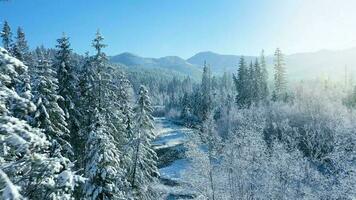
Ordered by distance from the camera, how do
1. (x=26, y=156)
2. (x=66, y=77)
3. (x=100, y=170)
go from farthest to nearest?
(x=66, y=77) < (x=100, y=170) < (x=26, y=156)

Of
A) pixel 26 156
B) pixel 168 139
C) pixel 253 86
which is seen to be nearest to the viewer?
pixel 26 156

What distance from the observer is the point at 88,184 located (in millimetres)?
22172

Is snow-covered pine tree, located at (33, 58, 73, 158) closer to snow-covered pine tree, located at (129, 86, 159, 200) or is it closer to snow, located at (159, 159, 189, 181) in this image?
snow-covered pine tree, located at (129, 86, 159, 200)

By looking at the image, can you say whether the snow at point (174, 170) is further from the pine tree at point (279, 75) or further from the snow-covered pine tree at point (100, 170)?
the pine tree at point (279, 75)

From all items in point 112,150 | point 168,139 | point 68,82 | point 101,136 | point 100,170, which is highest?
point 68,82

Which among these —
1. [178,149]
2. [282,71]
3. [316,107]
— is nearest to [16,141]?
[178,149]

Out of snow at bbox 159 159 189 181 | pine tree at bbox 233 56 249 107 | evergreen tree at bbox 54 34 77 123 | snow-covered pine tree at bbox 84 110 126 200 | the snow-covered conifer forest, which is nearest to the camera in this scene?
the snow-covered conifer forest

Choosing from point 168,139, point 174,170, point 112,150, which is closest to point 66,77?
point 112,150

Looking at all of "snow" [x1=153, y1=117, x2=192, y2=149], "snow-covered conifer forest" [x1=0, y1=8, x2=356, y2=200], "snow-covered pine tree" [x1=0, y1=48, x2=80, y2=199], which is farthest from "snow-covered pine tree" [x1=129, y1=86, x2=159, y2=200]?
"snow" [x1=153, y1=117, x2=192, y2=149]

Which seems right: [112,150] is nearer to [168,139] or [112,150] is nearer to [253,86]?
[168,139]

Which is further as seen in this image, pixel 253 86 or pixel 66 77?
pixel 253 86

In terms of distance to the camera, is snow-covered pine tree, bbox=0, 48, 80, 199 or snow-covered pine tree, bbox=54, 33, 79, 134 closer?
snow-covered pine tree, bbox=0, 48, 80, 199

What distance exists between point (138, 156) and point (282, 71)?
7807 centimetres

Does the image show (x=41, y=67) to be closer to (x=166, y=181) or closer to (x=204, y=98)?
(x=166, y=181)
